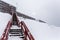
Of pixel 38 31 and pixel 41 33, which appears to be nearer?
pixel 41 33

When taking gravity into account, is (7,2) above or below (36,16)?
above

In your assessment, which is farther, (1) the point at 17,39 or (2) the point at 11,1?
(2) the point at 11,1

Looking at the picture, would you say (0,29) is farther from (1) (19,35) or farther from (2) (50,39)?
(2) (50,39)

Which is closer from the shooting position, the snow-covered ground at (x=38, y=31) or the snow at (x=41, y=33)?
the snow-covered ground at (x=38, y=31)

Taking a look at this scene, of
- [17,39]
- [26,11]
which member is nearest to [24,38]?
[17,39]

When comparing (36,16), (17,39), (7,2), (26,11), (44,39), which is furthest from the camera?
(36,16)

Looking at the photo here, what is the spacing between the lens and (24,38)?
564cm

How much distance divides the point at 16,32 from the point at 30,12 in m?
12.6

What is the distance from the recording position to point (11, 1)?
1588 cm

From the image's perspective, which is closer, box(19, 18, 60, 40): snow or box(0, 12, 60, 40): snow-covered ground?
box(0, 12, 60, 40): snow-covered ground

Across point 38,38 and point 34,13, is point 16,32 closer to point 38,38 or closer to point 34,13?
point 38,38

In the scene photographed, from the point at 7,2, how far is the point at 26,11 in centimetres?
341

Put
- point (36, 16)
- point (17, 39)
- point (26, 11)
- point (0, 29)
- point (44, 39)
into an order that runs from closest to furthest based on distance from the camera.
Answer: point (17, 39) → point (0, 29) → point (44, 39) → point (26, 11) → point (36, 16)

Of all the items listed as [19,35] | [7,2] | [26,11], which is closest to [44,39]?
[19,35]
